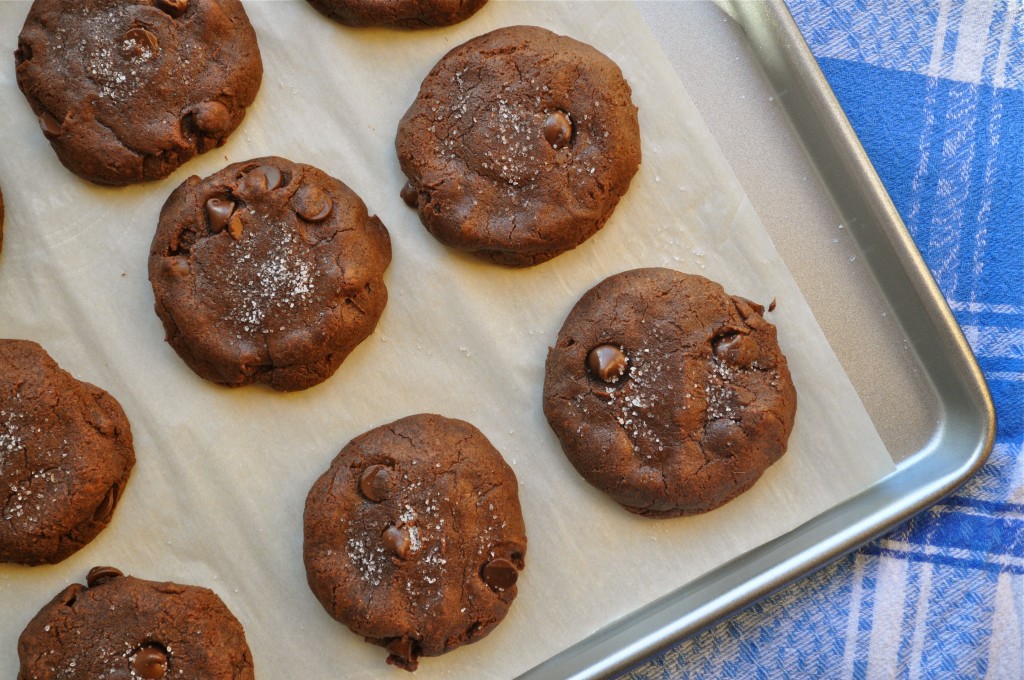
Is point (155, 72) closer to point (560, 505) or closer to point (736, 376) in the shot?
point (560, 505)

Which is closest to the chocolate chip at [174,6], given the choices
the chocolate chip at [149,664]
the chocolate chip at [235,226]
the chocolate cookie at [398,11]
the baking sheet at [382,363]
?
the baking sheet at [382,363]

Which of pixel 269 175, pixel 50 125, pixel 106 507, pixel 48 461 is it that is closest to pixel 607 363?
pixel 269 175

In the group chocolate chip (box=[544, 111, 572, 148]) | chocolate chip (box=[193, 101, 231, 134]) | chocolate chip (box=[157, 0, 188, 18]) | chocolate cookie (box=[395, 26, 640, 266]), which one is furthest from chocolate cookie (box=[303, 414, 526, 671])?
chocolate chip (box=[157, 0, 188, 18])

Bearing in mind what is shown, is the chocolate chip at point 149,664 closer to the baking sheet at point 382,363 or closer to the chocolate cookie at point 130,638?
the chocolate cookie at point 130,638

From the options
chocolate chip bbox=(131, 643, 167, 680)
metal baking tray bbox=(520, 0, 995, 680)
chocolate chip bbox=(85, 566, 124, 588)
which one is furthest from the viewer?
metal baking tray bbox=(520, 0, 995, 680)

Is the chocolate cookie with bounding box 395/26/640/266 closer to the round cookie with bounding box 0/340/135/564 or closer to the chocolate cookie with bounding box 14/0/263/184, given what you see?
the chocolate cookie with bounding box 14/0/263/184
